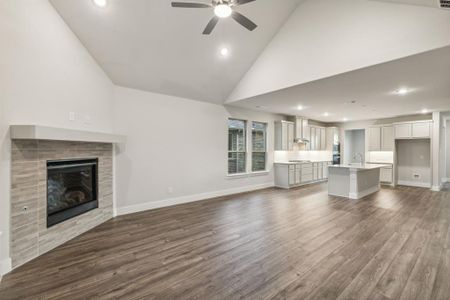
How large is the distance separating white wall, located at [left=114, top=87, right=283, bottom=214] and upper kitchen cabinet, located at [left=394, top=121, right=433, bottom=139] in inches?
238

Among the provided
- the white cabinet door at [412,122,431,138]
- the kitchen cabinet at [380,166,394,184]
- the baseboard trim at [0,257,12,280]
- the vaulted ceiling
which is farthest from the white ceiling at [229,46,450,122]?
the baseboard trim at [0,257,12,280]

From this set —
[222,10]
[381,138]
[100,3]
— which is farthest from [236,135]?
[381,138]

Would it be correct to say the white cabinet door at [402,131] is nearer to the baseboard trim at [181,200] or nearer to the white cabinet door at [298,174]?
the white cabinet door at [298,174]

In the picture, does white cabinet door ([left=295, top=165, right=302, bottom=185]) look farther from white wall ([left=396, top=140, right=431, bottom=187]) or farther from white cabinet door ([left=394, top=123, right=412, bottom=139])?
white wall ([left=396, top=140, right=431, bottom=187])

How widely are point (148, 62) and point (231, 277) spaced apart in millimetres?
3949

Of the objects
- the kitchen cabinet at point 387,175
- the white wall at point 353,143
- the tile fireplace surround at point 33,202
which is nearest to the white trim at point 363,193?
the kitchen cabinet at point 387,175

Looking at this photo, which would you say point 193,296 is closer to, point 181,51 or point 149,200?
point 149,200

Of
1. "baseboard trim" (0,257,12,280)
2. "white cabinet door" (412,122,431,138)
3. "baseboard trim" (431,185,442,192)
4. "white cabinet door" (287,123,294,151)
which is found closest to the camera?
"baseboard trim" (0,257,12,280)

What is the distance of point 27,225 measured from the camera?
256 cm

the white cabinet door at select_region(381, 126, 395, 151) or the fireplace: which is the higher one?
the white cabinet door at select_region(381, 126, 395, 151)

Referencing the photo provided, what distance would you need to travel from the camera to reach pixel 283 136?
24.6 feet

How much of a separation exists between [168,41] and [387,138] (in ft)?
28.0

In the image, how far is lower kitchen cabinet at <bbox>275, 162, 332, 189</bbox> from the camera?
23.9ft

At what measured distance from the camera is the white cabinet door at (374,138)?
26.8 feet
